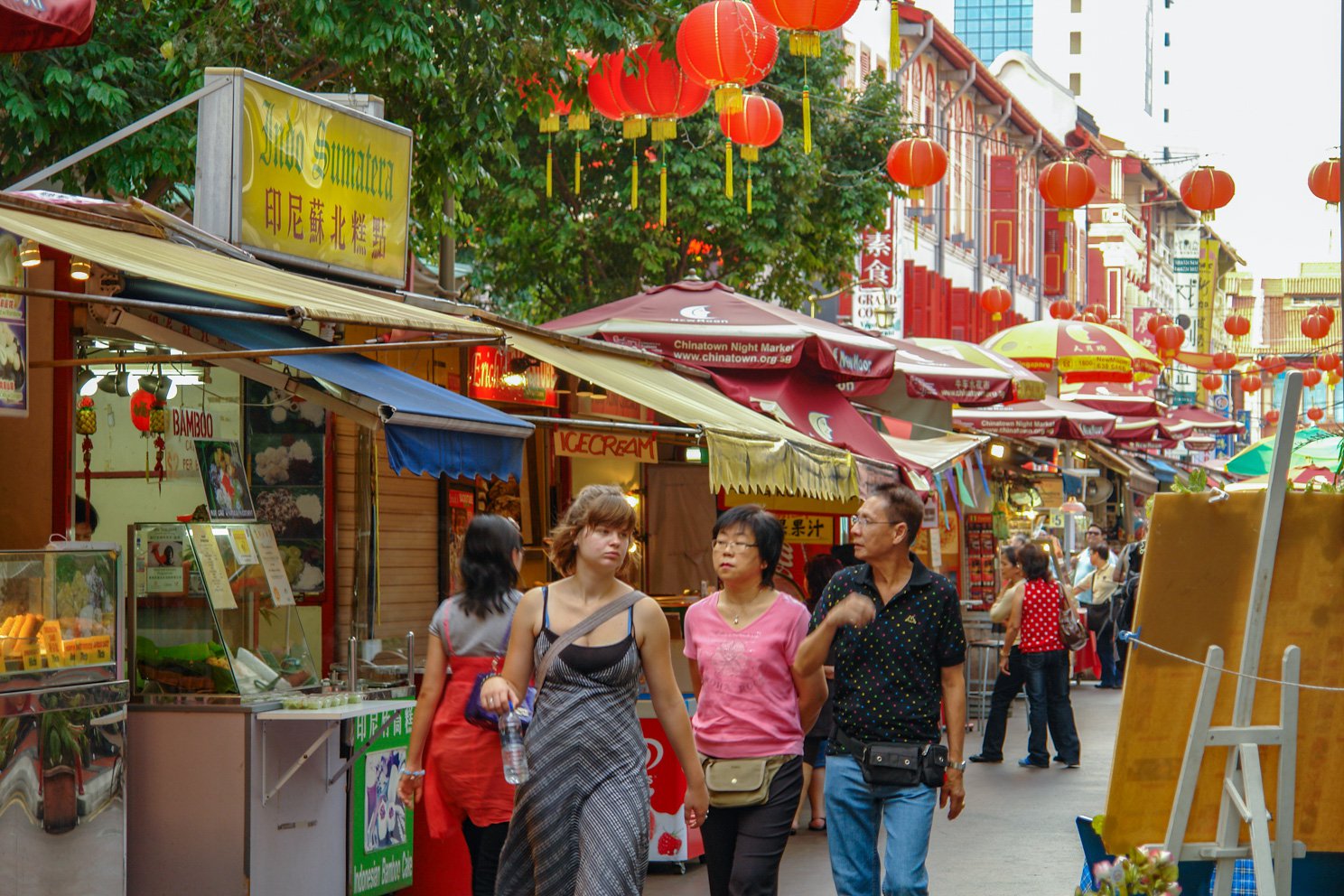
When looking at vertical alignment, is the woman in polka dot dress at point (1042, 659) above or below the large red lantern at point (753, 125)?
below

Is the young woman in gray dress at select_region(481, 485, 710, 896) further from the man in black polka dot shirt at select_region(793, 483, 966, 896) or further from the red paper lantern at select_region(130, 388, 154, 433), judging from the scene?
the red paper lantern at select_region(130, 388, 154, 433)

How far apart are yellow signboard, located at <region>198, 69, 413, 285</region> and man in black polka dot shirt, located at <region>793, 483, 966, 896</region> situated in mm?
4414

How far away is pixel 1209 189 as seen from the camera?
20.5 m

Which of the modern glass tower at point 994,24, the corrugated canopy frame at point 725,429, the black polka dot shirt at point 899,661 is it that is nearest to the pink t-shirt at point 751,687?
the black polka dot shirt at point 899,661

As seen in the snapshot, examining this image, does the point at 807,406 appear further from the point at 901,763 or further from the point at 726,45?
the point at 901,763

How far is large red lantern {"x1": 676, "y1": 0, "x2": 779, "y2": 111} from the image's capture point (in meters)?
11.8

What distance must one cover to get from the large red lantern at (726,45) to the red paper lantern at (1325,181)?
6.53 metres

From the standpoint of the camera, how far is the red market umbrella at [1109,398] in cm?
3073

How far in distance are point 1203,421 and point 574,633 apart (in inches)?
1655

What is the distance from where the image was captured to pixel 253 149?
9438 mm

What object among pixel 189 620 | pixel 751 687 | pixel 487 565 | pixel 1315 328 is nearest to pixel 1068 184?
pixel 189 620

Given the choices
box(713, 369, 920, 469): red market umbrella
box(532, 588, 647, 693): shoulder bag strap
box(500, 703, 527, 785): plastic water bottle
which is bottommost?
box(500, 703, 527, 785): plastic water bottle

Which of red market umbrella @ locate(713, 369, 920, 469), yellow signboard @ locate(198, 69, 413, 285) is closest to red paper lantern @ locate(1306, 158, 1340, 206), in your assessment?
red market umbrella @ locate(713, 369, 920, 469)

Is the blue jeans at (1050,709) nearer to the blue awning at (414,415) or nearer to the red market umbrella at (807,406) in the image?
the red market umbrella at (807,406)
